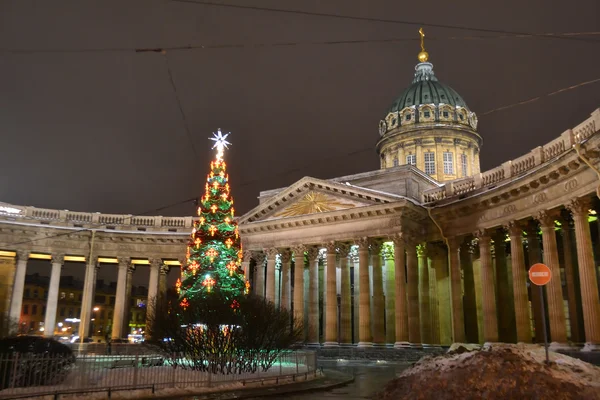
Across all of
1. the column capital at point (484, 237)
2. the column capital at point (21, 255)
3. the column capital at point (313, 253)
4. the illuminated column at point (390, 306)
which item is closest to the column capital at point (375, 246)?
the illuminated column at point (390, 306)

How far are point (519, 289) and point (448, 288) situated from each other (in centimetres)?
919

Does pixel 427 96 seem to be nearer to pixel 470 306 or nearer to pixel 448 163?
pixel 448 163

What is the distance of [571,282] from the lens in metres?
31.4

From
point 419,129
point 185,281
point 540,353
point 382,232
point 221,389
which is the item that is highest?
point 419,129

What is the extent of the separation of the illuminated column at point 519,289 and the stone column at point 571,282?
2.34 meters

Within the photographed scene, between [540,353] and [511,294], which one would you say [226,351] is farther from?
[511,294]

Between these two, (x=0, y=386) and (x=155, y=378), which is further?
(x=155, y=378)

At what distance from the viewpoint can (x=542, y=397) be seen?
11.3 metres

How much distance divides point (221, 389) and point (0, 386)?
6.77m

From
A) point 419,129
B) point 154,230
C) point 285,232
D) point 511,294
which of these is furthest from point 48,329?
point 419,129

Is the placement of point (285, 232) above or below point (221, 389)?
above

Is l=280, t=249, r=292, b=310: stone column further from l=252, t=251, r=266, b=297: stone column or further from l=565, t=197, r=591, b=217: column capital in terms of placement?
l=565, t=197, r=591, b=217: column capital

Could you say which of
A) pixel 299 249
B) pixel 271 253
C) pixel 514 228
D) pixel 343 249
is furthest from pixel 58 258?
pixel 514 228

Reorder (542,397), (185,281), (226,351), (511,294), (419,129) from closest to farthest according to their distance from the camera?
1. (542,397)
2. (226,351)
3. (185,281)
4. (511,294)
5. (419,129)
